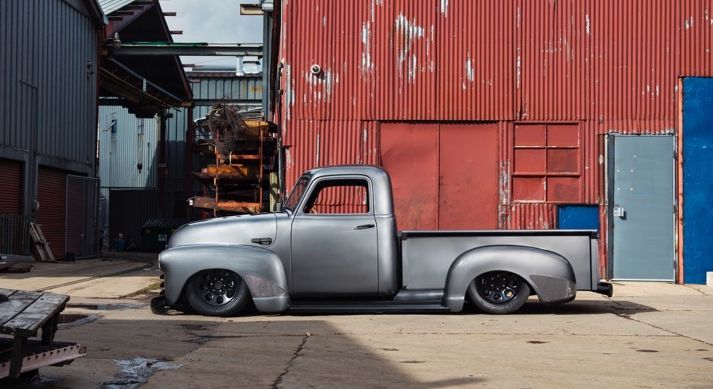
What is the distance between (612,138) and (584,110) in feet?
2.49

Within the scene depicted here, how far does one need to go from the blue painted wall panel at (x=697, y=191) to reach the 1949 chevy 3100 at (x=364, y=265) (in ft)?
23.4

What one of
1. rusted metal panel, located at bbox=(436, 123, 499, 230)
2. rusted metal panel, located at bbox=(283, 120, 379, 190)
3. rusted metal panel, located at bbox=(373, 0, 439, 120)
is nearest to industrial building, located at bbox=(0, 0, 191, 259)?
rusted metal panel, located at bbox=(283, 120, 379, 190)

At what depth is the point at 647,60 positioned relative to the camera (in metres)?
17.4

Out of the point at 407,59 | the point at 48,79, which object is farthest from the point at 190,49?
the point at 407,59

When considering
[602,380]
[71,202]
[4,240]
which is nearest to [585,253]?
[602,380]

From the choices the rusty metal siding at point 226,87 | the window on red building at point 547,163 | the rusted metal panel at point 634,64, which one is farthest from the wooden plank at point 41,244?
the rusty metal siding at point 226,87

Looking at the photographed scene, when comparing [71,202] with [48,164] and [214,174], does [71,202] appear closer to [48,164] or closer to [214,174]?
[48,164]

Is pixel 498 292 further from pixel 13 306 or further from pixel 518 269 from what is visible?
pixel 13 306

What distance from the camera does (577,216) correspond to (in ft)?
56.6

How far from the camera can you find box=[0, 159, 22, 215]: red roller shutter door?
21297 millimetres

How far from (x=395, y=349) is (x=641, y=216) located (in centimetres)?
1062

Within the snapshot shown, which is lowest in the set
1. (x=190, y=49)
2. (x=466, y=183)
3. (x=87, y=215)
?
(x=87, y=215)

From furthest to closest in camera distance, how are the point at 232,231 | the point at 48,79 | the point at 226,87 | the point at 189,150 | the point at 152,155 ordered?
the point at 152,155, the point at 226,87, the point at 189,150, the point at 48,79, the point at 232,231

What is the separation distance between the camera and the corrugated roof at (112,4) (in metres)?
30.2
